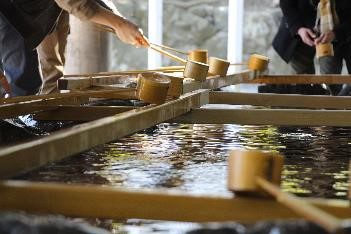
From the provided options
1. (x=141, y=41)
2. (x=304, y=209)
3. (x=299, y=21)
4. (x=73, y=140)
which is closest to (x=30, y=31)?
(x=141, y=41)

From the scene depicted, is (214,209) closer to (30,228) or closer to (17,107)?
(30,228)

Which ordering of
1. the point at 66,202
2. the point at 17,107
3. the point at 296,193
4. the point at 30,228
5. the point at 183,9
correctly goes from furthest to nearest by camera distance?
1. the point at 183,9
2. the point at 17,107
3. the point at 296,193
4. the point at 66,202
5. the point at 30,228

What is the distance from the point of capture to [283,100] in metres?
4.57

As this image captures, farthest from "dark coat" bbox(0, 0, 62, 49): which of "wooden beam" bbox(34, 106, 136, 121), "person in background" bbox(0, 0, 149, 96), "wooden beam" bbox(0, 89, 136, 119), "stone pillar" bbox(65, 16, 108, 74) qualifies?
"stone pillar" bbox(65, 16, 108, 74)

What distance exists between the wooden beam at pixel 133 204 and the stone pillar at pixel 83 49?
286 inches

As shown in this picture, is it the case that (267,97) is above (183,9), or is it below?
below

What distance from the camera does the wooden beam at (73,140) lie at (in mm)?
1846

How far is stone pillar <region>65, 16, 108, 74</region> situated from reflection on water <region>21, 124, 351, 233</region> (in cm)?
471

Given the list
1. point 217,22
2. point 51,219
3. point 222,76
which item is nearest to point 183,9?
point 217,22

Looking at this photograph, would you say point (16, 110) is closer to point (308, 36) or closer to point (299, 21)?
point (308, 36)

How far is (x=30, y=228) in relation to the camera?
1334 mm

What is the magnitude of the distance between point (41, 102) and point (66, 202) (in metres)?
1.96

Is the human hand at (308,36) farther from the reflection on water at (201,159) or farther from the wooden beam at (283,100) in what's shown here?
the reflection on water at (201,159)

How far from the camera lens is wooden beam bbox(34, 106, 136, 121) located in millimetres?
3670
